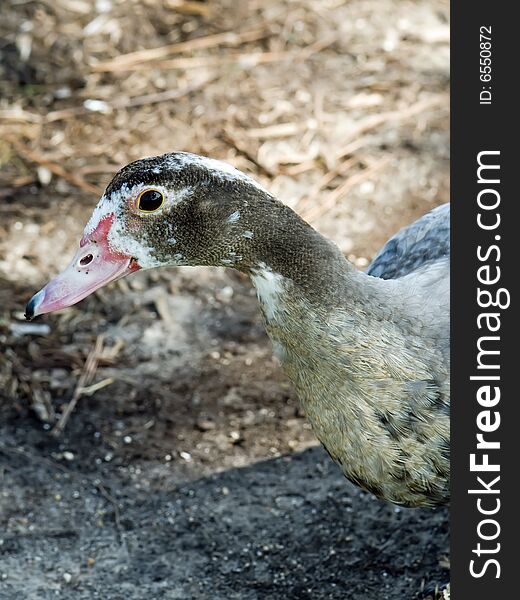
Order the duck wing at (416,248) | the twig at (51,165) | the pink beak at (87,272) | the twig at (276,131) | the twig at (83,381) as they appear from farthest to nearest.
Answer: the twig at (276,131)
the twig at (51,165)
the twig at (83,381)
the duck wing at (416,248)
the pink beak at (87,272)

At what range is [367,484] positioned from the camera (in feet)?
10.7

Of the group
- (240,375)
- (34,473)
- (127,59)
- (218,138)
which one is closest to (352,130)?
(218,138)

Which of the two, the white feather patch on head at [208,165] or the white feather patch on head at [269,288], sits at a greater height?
the white feather patch on head at [208,165]

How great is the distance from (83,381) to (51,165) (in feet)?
5.05

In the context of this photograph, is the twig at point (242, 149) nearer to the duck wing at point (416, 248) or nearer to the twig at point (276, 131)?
the twig at point (276, 131)

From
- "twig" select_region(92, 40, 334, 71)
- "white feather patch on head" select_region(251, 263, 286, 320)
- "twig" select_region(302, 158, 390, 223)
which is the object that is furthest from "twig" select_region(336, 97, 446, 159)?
"white feather patch on head" select_region(251, 263, 286, 320)

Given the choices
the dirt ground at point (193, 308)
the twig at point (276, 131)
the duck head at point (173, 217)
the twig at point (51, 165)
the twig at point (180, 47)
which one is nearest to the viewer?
the duck head at point (173, 217)

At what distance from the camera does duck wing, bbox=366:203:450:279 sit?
3551 mm

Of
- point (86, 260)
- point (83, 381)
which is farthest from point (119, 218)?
point (83, 381)

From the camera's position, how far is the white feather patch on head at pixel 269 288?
306cm

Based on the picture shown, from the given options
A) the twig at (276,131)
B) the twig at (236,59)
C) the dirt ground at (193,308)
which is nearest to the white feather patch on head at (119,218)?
the dirt ground at (193,308)

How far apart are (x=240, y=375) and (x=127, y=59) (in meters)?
2.53

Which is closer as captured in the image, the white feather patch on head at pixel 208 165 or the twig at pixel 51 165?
the white feather patch on head at pixel 208 165

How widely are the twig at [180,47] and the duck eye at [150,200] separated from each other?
11.6 feet
